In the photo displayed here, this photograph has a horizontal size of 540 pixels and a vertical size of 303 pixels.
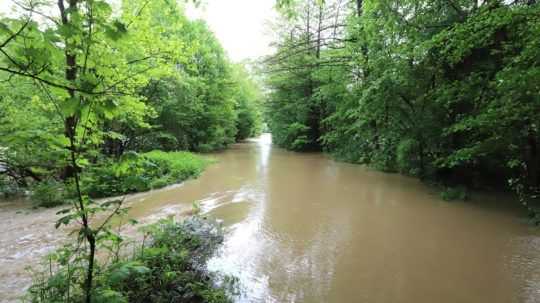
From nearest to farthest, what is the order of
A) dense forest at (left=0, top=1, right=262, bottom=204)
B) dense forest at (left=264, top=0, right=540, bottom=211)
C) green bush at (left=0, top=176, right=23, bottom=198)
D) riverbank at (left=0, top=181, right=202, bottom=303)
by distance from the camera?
dense forest at (left=0, top=1, right=262, bottom=204)
riverbank at (left=0, top=181, right=202, bottom=303)
dense forest at (left=264, top=0, right=540, bottom=211)
green bush at (left=0, top=176, right=23, bottom=198)

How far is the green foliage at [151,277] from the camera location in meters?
2.14

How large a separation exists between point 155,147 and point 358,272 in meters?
12.2

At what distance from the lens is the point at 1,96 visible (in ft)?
22.0

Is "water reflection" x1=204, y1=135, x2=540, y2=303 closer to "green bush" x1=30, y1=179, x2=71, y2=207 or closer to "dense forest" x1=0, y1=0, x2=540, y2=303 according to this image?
"dense forest" x1=0, y1=0, x2=540, y2=303

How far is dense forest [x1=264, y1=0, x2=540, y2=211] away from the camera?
4586 mm

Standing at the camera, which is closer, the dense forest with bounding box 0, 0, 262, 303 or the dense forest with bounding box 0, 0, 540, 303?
the dense forest with bounding box 0, 0, 262, 303

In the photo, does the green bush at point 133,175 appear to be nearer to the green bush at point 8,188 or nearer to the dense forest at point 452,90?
the green bush at point 8,188

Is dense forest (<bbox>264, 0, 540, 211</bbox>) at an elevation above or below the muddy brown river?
above

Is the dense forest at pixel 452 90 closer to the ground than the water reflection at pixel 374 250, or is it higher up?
higher up

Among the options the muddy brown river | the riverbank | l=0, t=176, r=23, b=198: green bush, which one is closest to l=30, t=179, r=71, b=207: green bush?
the riverbank

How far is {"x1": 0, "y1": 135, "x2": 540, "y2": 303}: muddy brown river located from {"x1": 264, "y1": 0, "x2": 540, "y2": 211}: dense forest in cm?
107

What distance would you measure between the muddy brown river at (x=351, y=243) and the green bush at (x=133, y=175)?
615 mm

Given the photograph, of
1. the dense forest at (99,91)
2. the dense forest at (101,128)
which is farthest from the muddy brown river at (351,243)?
the dense forest at (99,91)

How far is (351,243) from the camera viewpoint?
13.5ft
